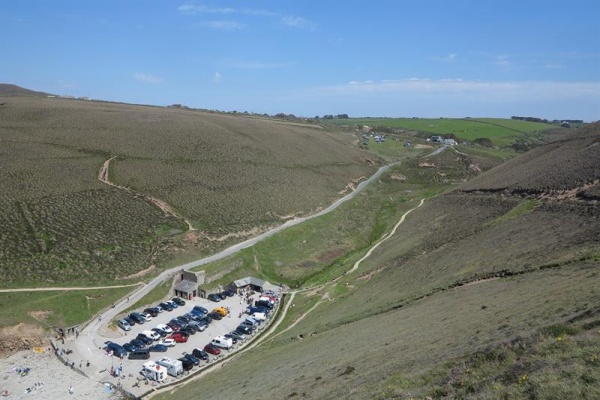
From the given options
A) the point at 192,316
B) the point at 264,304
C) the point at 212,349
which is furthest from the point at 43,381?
the point at 264,304

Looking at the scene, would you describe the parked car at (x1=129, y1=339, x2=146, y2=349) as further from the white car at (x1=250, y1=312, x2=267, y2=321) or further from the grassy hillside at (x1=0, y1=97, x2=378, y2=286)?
the grassy hillside at (x1=0, y1=97, x2=378, y2=286)

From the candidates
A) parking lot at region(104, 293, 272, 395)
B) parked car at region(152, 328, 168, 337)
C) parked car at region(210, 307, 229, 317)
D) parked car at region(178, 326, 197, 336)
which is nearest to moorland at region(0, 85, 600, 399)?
parking lot at region(104, 293, 272, 395)

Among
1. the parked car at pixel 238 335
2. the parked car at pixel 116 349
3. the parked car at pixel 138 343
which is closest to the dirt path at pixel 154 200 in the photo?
the parked car at pixel 138 343

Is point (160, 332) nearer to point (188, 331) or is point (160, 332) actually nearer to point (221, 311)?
point (188, 331)

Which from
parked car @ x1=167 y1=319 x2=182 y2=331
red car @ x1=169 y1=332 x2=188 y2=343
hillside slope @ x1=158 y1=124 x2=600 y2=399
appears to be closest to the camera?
hillside slope @ x1=158 y1=124 x2=600 y2=399

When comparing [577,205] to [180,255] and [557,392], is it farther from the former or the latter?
[180,255]

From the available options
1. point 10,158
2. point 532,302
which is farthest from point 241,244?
point 532,302

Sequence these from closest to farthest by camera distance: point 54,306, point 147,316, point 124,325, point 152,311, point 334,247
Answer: point 124,325 < point 54,306 < point 147,316 < point 152,311 < point 334,247
